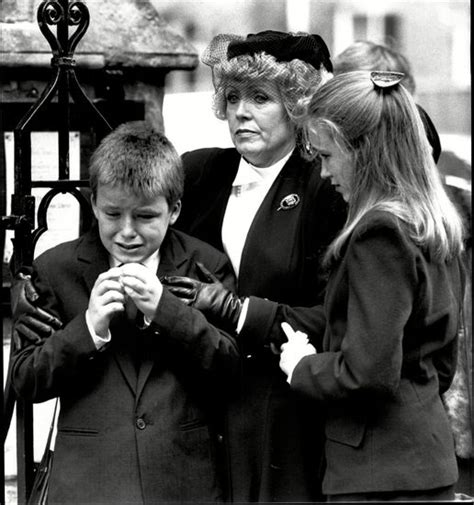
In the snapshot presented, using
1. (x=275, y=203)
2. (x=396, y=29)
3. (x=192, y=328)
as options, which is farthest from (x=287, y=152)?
(x=396, y=29)

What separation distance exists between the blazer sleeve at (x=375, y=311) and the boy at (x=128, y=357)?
1.24 feet

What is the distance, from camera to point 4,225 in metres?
3.10

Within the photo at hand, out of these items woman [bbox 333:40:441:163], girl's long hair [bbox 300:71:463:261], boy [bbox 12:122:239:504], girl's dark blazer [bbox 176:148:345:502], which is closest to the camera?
girl's long hair [bbox 300:71:463:261]

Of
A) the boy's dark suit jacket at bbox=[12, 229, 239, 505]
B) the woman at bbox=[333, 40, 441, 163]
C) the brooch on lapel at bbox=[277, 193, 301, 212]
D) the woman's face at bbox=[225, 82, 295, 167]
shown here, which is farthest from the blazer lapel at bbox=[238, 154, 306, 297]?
the woman at bbox=[333, 40, 441, 163]

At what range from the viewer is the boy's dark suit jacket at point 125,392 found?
2.77 m

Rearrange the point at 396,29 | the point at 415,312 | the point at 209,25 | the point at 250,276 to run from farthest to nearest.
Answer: the point at 396,29 → the point at 209,25 → the point at 250,276 → the point at 415,312

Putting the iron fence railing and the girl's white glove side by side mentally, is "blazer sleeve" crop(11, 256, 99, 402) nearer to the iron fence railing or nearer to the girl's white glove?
the iron fence railing

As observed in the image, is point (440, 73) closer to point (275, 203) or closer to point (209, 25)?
point (209, 25)

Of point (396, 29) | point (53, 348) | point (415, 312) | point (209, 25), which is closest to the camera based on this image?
point (415, 312)

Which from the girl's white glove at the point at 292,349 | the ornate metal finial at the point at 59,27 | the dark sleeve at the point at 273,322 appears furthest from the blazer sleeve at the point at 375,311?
the ornate metal finial at the point at 59,27

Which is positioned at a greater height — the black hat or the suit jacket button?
the black hat

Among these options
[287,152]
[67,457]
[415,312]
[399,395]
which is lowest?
[67,457]

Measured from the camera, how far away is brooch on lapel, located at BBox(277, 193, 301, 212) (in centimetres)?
306

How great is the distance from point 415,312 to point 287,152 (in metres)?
0.75
